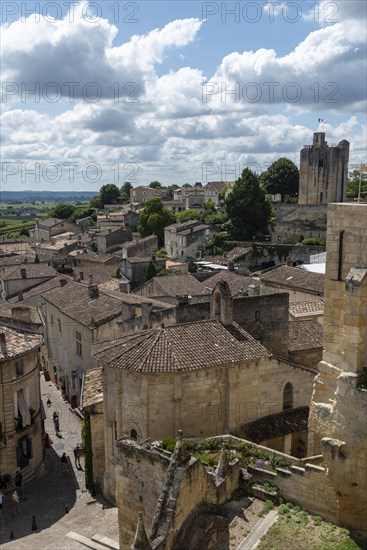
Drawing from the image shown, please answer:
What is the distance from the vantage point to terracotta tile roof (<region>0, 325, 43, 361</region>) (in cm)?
2897

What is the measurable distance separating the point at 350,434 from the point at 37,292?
47068mm

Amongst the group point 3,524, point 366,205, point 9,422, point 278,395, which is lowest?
point 3,524

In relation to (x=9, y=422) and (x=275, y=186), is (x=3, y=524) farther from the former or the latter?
(x=275, y=186)

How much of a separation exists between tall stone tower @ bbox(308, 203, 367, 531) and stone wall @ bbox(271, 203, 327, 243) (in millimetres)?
78017

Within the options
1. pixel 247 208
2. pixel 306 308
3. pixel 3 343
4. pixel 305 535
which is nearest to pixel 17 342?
pixel 3 343

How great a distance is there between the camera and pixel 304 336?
33094 millimetres

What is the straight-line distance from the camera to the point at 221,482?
1738 centimetres

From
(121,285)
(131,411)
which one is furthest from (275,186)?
(131,411)

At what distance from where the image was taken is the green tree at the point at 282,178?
11169 cm

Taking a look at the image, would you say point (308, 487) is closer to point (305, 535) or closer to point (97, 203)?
point (305, 535)

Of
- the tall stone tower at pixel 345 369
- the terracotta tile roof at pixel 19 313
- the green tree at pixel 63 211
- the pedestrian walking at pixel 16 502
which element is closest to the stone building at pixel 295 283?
the terracotta tile roof at pixel 19 313

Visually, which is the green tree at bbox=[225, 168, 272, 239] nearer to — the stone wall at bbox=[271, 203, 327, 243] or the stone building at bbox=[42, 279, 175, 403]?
the stone wall at bbox=[271, 203, 327, 243]

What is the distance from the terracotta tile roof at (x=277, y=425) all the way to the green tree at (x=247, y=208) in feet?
219

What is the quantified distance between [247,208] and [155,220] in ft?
77.9
